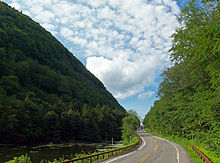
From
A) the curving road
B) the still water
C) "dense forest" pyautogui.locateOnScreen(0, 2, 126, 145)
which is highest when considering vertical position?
"dense forest" pyautogui.locateOnScreen(0, 2, 126, 145)

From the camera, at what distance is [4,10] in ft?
516

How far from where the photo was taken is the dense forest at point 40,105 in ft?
162

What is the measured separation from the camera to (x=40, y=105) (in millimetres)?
64000

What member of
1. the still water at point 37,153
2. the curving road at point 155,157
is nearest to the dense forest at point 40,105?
the still water at point 37,153

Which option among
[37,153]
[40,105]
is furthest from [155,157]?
[40,105]

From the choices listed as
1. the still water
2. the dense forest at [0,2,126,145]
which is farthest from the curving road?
the dense forest at [0,2,126,145]

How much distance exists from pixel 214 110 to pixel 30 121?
50.7m

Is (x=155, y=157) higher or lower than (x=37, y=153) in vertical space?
higher

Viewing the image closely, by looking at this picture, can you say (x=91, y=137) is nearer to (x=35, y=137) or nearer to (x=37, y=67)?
(x=35, y=137)

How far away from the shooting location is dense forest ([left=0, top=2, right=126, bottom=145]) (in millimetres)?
49406

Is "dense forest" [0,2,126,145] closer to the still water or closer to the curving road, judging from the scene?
the still water

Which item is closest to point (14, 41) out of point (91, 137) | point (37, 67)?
point (37, 67)

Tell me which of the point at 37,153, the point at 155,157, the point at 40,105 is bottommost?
the point at 37,153

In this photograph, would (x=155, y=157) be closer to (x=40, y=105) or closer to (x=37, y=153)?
(x=37, y=153)
